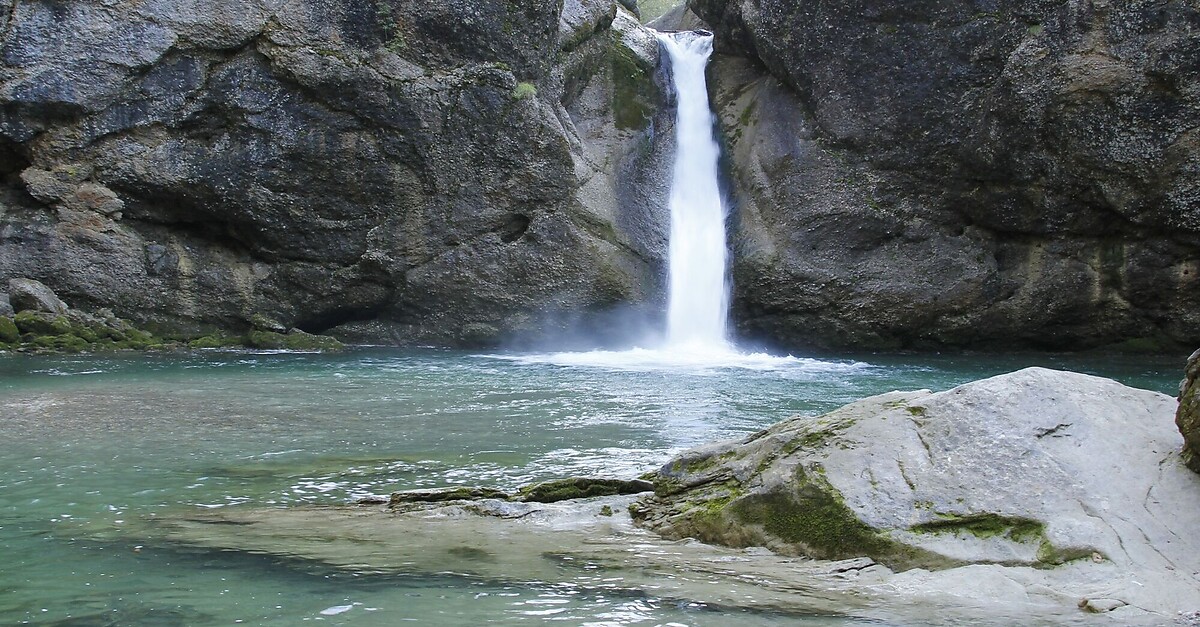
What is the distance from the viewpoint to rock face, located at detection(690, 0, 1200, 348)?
18531 millimetres

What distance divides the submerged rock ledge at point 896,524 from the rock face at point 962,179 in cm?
1486

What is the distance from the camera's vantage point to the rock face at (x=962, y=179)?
730 inches

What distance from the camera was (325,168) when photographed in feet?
65.9

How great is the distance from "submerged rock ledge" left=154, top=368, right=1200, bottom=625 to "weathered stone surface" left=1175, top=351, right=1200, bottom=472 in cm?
9

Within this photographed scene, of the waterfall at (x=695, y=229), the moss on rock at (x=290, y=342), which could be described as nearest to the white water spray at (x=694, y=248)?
the waterfall at (x=695, y=229)

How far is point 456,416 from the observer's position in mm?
10984

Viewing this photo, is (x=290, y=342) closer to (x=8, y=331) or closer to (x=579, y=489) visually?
(x=8, y=331)

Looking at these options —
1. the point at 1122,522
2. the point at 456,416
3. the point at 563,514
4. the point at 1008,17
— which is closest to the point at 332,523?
the point at 563,514

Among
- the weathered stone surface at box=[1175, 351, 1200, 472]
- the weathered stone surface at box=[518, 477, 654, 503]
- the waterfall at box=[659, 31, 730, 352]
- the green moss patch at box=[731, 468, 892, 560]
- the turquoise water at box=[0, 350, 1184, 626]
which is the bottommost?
the turquoise water at box=[0, 350, 1184, 626]

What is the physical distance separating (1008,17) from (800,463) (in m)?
16.3

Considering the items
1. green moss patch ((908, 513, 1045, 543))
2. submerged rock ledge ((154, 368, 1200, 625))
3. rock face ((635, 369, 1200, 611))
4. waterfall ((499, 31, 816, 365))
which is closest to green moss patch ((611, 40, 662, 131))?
waterfall ((499, 31, 816, 365))

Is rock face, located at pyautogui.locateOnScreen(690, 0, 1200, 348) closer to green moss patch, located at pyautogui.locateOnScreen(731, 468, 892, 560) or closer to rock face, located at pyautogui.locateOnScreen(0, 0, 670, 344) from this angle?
rock face, located at pyautogui.locateOnScreen(0, 0, 670, 344)

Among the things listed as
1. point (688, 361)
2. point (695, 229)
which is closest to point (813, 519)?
point (688, 361)

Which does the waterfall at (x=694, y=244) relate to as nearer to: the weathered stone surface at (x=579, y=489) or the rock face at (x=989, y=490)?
the weathered stone surface at (x=579, y=489)
